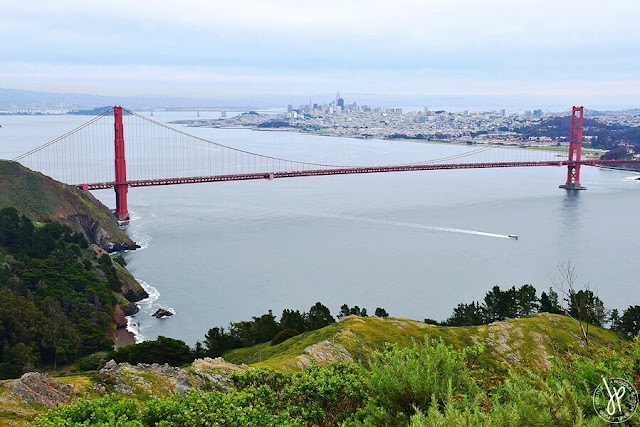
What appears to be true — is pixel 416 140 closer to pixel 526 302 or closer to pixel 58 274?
pixel 58 274

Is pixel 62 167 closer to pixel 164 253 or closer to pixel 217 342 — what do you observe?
pixel 164 253

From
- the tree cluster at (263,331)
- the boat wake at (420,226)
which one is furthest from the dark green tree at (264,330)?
the boat wake at (420,226)

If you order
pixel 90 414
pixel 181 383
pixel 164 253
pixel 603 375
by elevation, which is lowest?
pixel 164 253

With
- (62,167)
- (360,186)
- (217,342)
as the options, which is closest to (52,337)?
(217,342)

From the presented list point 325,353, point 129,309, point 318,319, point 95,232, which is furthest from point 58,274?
point 325,353

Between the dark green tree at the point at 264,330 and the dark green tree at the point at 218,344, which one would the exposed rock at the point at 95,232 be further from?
the dark green tree at the point at 264,330
